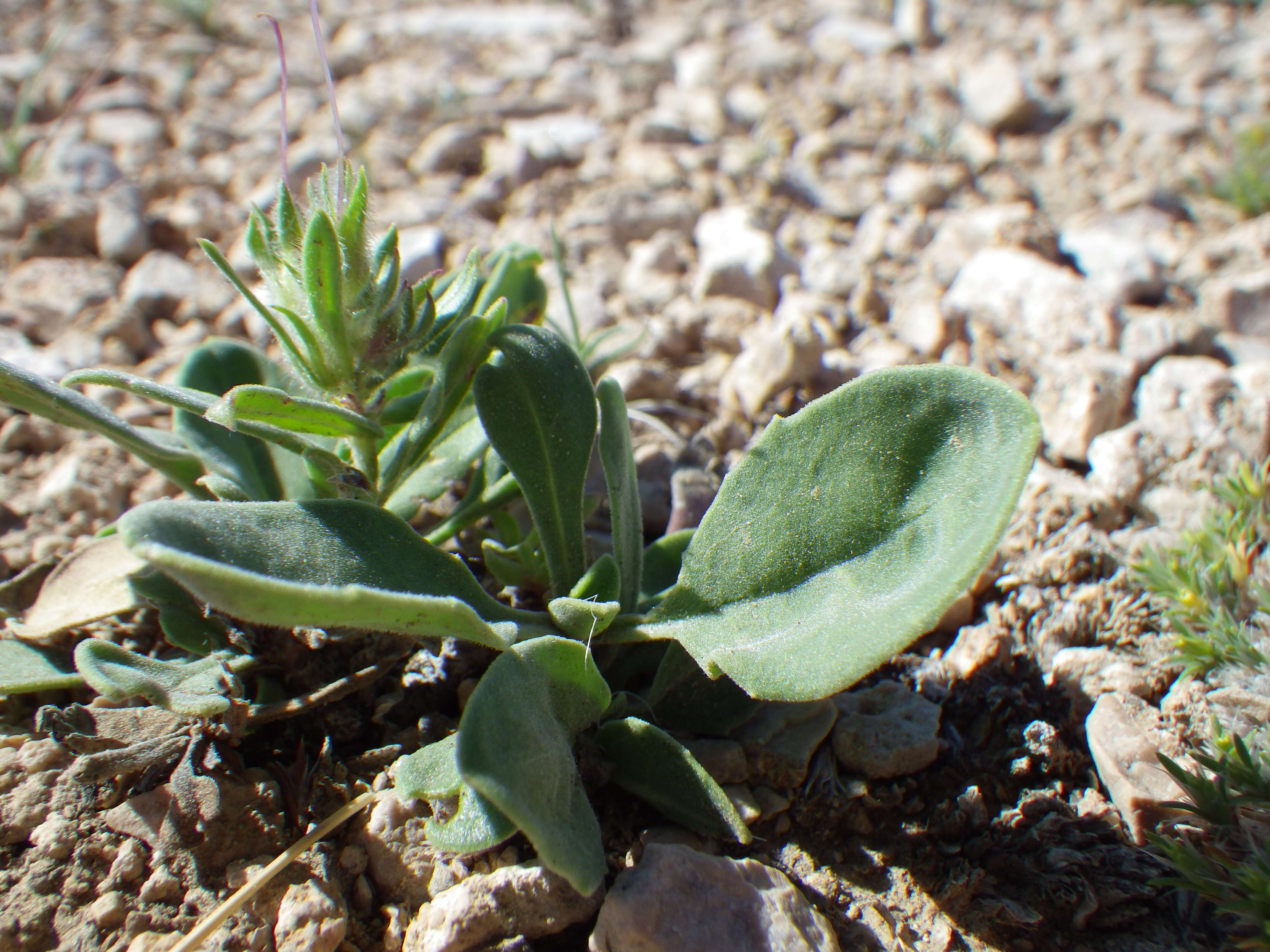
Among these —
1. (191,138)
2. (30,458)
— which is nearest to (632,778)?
(30,458)

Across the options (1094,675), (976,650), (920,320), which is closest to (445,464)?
(976,650)

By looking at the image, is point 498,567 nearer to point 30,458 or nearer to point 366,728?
point 366,728

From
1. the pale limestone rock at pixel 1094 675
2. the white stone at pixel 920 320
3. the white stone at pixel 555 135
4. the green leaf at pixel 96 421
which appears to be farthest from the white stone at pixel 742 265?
the green leaf at pixel 96 421

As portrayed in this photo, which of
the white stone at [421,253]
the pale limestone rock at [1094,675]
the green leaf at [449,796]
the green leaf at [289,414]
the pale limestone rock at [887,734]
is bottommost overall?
the pale limestone rock at [1094,675]

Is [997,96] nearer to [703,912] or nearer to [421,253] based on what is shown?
[421,253]

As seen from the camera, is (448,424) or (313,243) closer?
(313,243)

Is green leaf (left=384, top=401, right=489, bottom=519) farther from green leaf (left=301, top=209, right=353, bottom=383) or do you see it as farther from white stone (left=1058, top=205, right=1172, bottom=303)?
white stone (left=1058, top=205, right=1172, bottom=303)

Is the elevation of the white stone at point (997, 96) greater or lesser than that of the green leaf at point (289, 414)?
lesser

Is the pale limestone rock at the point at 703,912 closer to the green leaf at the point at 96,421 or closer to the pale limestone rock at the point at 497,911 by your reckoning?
the pale limestone rock at the point at 497,911
